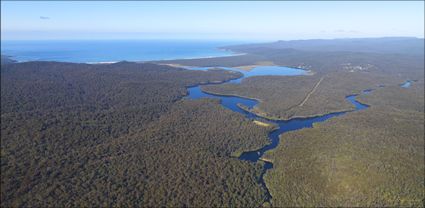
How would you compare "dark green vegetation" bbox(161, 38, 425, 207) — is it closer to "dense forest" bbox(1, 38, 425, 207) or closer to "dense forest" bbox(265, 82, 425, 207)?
"dense forest" bbox(265, 82, 425, 207)

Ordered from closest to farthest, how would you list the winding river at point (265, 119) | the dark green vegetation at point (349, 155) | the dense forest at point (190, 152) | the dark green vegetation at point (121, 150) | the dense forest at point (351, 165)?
the dark green vegetation at point (121, 150) < the dense forest at point (190, 152) < the dense forest at point (351, 165) < the dark green vegetation at point (349, 155) < the winding river at point (265, 119)

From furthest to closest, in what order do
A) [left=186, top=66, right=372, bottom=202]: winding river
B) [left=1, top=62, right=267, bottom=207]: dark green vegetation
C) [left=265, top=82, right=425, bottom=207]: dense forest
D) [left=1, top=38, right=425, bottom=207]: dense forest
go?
[left=186, top=66, right=372, bottom=202]: winding river → [left=265, top=82, right=425, bottom=207]: dense forest → [left=1, top=38, right=425, bottom=207]: dense forest → [left=1, top=62, right=267, bottom=207]: dark green vegetation

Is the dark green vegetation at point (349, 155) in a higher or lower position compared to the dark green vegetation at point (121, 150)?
lower

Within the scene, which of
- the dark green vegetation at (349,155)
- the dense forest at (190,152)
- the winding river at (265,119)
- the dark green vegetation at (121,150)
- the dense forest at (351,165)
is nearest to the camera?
the dark green vegetation at (121,150)

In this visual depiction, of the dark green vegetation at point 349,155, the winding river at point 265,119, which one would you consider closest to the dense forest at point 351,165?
the dark green vegetation at point 349,155

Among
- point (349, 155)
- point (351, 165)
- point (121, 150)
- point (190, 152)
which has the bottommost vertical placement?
point (351, 165)

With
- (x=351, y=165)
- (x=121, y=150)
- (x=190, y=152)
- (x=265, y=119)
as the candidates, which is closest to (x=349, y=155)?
(x=351, y=165)

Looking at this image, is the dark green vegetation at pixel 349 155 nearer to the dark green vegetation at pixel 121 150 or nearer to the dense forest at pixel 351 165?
the dense forest at pixel 351 165

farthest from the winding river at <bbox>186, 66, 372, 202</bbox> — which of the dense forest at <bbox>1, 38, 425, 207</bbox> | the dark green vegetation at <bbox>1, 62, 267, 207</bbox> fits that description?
the dark green vegetation at <bbox>1, 62, 267, 207</bbox>

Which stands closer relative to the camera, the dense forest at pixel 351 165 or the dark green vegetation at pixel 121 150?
the dark green vegetation at pixel 121 150

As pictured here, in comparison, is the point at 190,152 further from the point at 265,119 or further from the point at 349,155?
the point at 265,119
